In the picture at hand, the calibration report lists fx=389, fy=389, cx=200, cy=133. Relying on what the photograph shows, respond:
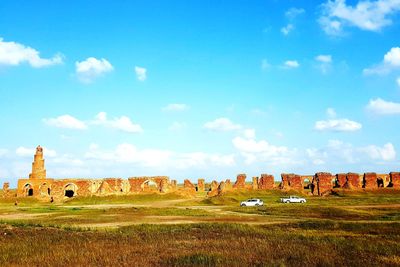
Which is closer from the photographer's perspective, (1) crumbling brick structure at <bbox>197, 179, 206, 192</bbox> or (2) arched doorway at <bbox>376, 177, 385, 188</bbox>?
(2) arched doorway at <bbox>376, 177, 385, 188</bbox>

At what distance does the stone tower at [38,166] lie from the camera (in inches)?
2758

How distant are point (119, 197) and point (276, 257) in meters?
52.9

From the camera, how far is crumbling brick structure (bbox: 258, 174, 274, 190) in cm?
6912

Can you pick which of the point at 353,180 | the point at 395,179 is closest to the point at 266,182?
the point at 353,180

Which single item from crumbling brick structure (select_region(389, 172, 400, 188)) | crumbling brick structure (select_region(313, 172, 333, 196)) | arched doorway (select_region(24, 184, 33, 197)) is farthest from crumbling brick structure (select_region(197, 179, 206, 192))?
crumbling brick structure (select_region(389, 172, 400, 188))

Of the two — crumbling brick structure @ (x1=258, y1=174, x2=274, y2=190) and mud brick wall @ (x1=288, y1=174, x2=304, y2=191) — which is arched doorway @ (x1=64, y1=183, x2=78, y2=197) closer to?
crumbling brick structure @ (x1=258, y1=174, x2=274, y2=190)

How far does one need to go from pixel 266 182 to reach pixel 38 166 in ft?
135

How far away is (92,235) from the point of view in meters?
17.0

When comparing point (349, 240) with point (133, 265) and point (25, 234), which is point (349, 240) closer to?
point (133, 265)

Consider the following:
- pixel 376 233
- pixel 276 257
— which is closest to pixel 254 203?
pixel 376 233

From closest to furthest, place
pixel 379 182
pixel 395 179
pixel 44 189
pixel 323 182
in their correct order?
pixel 395 179 → pixel 323 182 → pixel 379 182 → pixel 44 189

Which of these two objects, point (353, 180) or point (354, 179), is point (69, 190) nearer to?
point (353, 180)

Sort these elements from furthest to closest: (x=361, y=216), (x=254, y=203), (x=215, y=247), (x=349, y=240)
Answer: (x=254, y=203) → (x=361, y=216) → (x=349, y=240) → (x=215, y=247)

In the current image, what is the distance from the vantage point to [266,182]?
2726 inches
